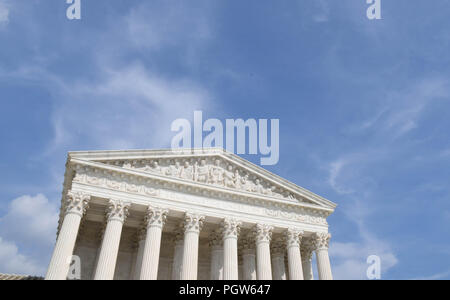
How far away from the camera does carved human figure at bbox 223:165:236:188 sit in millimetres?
27875

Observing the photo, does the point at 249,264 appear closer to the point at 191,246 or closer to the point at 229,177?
the point at 191,246

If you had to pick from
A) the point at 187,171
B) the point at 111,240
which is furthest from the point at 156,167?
the point at 111,240

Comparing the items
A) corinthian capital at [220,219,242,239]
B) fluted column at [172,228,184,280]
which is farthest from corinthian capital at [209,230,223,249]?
fluted column at [172,228,184,280]

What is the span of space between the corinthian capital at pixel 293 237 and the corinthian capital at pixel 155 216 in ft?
33.4

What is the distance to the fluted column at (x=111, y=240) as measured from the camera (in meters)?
21.3

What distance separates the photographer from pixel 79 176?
23.8 m

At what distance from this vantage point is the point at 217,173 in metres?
28.1

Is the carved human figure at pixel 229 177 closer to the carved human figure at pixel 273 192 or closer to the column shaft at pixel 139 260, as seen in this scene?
the carved human figure at pixel 273 192

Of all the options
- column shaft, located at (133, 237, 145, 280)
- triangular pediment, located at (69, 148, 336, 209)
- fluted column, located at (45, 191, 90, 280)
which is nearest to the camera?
fluted column, located at (45, 191, 90, 280)

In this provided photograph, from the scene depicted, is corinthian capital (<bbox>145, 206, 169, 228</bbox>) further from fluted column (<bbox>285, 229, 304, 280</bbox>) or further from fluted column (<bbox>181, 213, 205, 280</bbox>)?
fluted column (<bbox>285, 229, 304, 280</bbox>)

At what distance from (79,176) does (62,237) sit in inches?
171

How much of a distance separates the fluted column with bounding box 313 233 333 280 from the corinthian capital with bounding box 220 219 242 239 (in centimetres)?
715

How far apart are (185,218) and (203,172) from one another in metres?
4.21

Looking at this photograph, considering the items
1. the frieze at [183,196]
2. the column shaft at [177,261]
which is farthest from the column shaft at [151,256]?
the frieze at [183,196]
